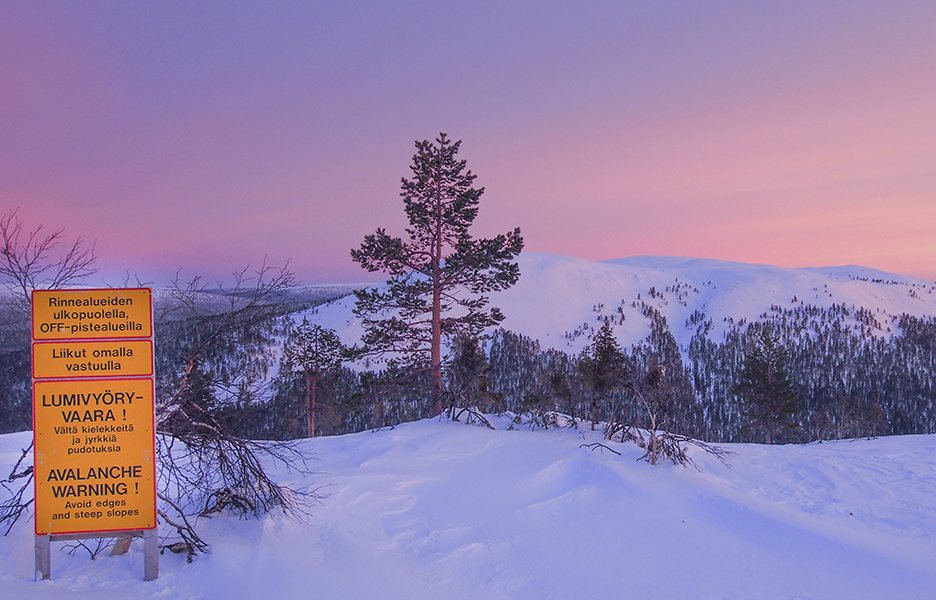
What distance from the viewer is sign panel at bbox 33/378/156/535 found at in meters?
5.02

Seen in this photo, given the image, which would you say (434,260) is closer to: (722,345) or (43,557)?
(43,557)

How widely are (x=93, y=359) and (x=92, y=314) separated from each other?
0.46 metres

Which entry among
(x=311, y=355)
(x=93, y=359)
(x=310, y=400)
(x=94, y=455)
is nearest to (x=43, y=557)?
(x=94, y=455)

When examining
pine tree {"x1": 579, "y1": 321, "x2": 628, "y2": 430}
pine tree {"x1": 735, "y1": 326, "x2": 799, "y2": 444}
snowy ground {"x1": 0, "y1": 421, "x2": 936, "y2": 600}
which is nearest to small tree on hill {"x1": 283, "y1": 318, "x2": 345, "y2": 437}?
pine tree {"x1": 579, "y1": 321, "x2": 628, "y2": 430}

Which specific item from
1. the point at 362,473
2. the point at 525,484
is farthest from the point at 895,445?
the point at 362,473

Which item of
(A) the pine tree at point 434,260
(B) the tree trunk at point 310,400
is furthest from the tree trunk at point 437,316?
(B) the tree trunk at point 310,400

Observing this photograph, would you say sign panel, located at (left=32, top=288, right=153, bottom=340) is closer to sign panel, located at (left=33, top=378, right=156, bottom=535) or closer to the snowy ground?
sign panel, located at (left=33, top=378, right=156, bottom=535)

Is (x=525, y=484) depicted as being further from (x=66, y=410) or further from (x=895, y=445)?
(x=895, y=445)

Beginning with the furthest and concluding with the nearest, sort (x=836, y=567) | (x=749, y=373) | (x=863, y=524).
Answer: (x=749, y=373)
(x=863, y=524)
(x=836, y=567)

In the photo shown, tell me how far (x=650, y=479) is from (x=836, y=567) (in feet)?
9.83

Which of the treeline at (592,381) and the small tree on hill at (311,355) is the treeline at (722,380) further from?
the small tree on hill at (311,355)

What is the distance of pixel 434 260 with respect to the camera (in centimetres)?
1883

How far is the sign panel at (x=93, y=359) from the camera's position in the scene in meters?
5.05

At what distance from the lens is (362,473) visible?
982 cm
